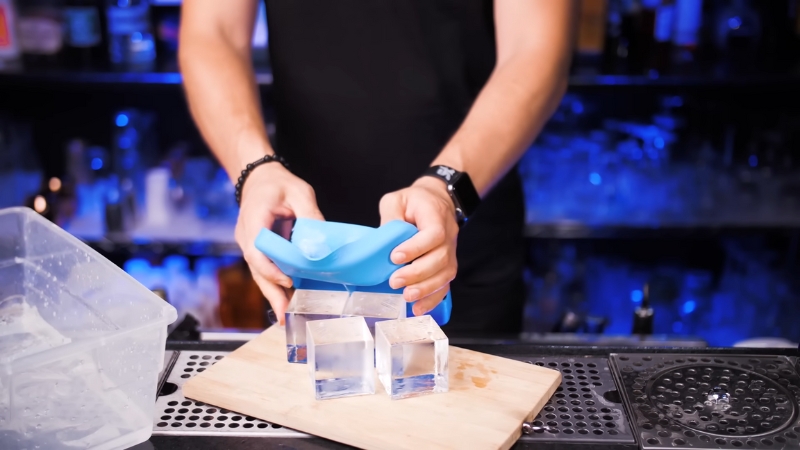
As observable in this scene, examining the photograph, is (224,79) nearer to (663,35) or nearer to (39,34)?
(39,34)

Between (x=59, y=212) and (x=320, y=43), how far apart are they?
136cm

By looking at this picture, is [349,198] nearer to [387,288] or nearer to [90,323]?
[387,288]

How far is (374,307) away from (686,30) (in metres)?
1.76

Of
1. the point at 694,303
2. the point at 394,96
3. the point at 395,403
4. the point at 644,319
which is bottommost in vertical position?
the point at 694,303

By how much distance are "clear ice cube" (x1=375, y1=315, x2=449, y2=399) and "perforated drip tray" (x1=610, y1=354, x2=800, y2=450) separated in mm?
243

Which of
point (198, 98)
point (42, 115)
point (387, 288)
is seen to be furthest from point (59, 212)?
point (387, 288)

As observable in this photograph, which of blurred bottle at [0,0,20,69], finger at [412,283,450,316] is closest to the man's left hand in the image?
finger at [412,283,450,316]

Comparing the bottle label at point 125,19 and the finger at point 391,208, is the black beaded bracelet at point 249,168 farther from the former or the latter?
the bottle label at point 125,19

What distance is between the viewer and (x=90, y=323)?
2.97ft

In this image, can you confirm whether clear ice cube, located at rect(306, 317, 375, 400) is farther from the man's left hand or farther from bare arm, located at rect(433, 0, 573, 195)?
bare arm, located at rect(433, 0, 573, 195)

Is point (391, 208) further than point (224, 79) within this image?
No

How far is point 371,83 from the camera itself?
1.57 meters

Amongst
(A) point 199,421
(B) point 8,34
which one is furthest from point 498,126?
(B) point 8,34

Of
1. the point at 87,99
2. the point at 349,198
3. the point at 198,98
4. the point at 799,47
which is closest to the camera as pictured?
the point at 198,98
